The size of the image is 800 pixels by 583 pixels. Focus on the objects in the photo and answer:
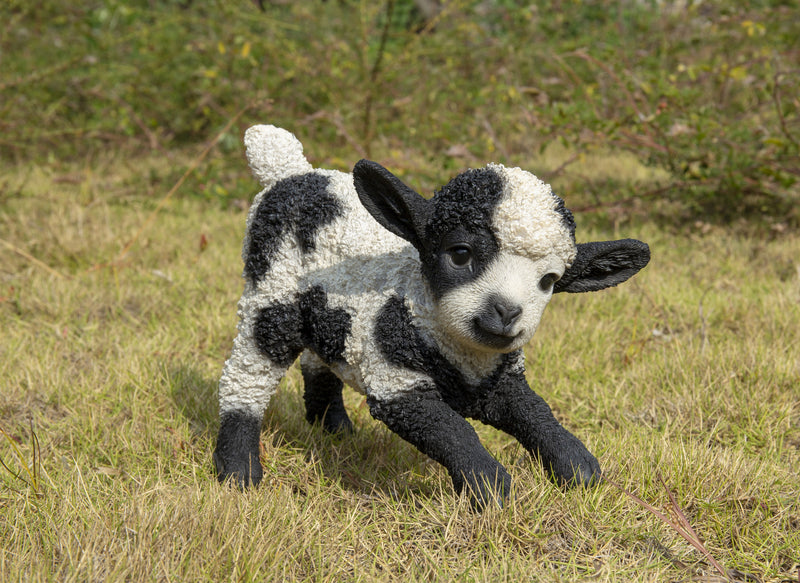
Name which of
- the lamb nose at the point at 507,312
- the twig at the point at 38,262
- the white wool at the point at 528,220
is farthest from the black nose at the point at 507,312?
the twig at the point at 38,262

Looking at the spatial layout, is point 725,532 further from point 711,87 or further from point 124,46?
point 124,46

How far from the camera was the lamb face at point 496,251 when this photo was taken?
1.93 metres

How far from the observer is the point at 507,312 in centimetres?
190

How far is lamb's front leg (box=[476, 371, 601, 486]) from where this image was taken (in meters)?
2.21

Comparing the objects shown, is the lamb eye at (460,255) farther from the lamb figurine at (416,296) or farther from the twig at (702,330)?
the twig at (702,330)

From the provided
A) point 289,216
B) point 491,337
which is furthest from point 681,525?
point 289,216

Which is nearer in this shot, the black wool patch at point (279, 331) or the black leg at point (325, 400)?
the black wool patch at point (279, 331)

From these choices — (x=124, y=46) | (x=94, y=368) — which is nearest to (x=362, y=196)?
(x=94, y=368)

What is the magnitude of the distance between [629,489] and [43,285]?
3.55 meters

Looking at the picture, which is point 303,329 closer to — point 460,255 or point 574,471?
point 460,255

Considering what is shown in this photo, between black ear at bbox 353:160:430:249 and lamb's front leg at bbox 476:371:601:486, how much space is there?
1.81 feet

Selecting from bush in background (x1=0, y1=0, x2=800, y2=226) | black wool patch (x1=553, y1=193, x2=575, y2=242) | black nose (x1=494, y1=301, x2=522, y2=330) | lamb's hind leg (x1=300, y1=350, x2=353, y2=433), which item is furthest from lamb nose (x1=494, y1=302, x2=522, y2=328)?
bush in background (x1=0, y1=0, x2=800, y2=226)

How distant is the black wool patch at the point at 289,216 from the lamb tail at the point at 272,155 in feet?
0.29

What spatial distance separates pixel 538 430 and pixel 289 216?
111cm
